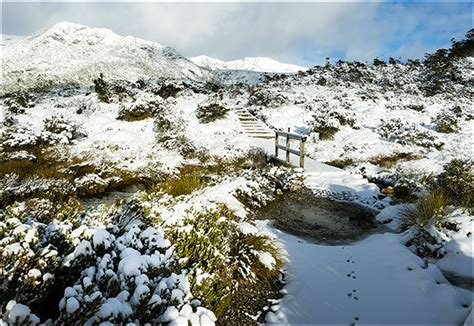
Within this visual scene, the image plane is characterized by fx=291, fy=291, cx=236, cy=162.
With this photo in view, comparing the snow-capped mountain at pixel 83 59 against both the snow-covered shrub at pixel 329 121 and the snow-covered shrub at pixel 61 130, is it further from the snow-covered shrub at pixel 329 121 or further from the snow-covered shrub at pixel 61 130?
the snow-covered shrub at pixel 329 121

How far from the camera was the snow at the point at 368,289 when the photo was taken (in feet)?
10.8

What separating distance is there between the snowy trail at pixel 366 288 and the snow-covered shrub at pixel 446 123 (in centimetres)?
1290

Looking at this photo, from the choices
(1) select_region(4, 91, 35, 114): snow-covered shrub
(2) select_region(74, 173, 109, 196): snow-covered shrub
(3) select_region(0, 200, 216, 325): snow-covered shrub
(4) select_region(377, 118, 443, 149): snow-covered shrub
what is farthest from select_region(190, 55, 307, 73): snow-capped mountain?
(3) select_region(0, 200, 216, 325): snow-covered shrub

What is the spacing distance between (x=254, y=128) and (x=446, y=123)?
1001 centimetres

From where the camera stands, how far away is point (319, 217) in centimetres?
693

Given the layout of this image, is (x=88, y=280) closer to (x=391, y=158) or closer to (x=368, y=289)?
(x=368, y=289)

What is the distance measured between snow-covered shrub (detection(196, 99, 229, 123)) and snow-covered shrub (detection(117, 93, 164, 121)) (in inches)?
86.4

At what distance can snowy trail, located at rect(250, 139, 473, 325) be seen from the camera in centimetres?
329

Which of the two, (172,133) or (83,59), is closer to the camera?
(172,133)

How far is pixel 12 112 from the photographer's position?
1611 centimetres

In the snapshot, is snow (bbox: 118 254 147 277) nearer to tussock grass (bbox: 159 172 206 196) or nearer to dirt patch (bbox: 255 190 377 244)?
dirt patch (bbox: 255 190 377 244)

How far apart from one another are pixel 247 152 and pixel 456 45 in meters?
31.9

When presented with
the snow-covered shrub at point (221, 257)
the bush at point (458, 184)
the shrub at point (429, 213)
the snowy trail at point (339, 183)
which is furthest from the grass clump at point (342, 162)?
the snow-covered shrub at point (221, 257)

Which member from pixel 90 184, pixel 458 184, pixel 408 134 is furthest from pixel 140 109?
pixel 458 184
